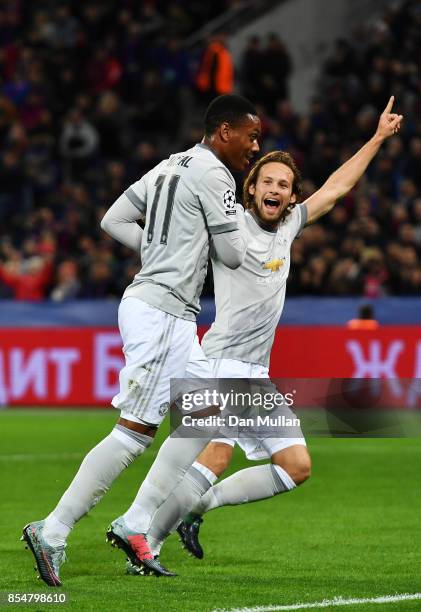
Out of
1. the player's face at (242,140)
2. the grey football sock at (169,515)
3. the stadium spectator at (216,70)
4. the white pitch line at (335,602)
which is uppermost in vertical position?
the stadium spectator at (216,70)

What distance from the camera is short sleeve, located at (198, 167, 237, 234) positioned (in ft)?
19.8

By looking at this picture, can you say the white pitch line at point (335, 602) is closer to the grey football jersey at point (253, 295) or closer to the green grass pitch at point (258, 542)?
the green grass pitch at point (258, 542)

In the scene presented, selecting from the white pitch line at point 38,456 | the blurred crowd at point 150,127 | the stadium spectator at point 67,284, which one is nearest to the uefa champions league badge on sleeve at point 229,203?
the white pitch line at point 38,456

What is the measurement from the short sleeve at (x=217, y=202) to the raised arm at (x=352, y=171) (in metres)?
0.93

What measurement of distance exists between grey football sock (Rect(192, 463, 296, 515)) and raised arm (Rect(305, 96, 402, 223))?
131 cm

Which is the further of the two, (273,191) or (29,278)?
(29,278)

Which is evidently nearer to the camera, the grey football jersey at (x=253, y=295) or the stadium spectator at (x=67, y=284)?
the grey football jersey at (x=253, y=295)

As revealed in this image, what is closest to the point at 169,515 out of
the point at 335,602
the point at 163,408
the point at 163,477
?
the point at 163,477

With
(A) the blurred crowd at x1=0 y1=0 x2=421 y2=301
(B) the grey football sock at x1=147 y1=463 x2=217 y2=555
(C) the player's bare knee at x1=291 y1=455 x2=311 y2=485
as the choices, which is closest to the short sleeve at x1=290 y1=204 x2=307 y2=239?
(C) the player's bare knee at x1=291 y1=455 x2=311 y2=485

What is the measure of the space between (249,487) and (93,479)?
1.07 metres

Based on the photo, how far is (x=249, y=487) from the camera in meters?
6.81

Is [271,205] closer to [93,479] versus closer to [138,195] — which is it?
[138,195]

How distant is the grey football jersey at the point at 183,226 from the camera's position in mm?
6066

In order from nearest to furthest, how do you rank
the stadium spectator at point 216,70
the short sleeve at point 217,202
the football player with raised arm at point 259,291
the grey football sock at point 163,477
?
the short sleeve at point 217,202 → the grey football sock at point 163,477 → the football player with raised arm at point 259,291 → the stadium spectator at point 216,70
